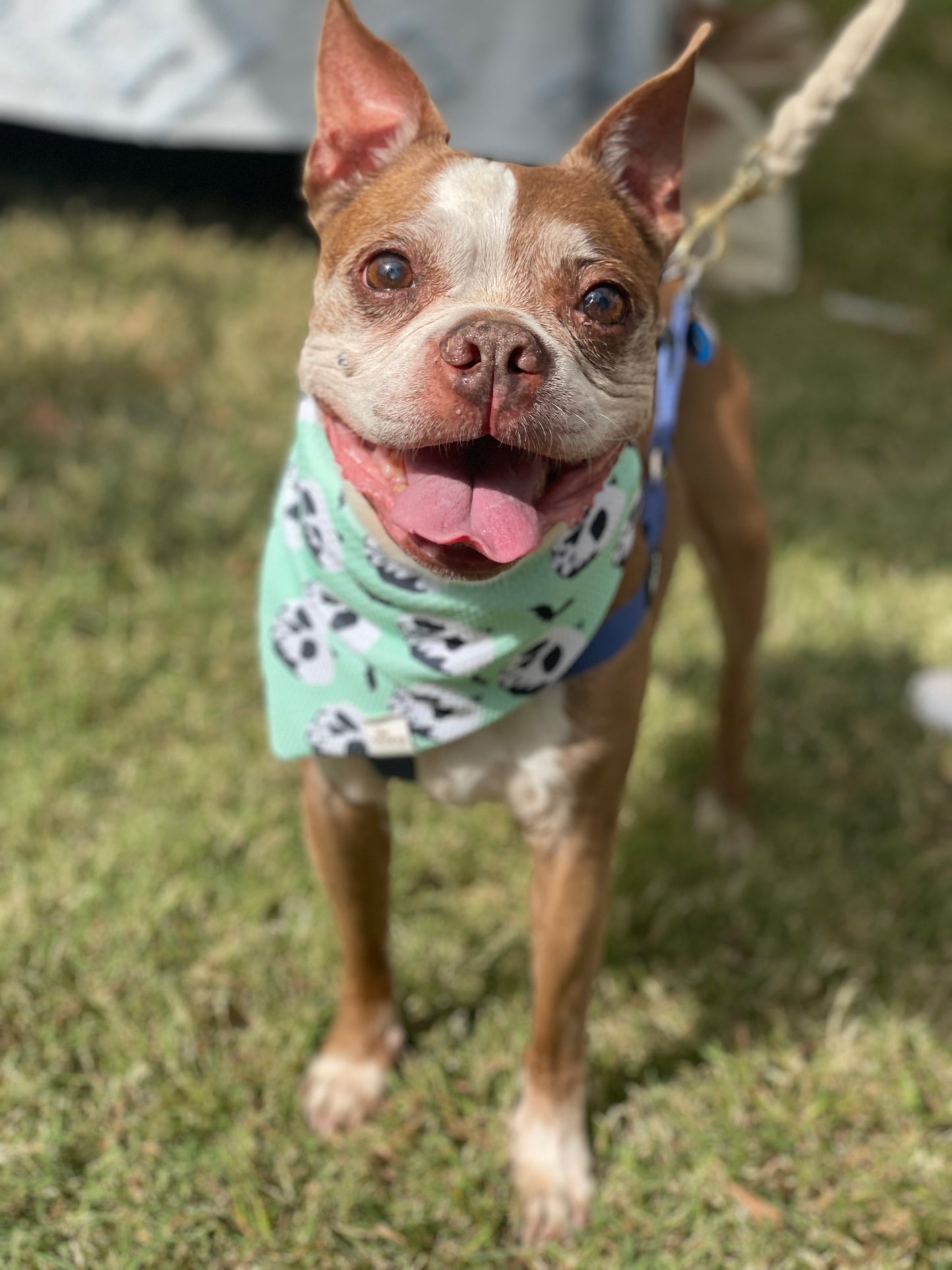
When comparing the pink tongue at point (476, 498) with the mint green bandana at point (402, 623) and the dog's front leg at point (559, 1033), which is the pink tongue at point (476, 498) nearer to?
the mint green bandana at point (402, 623)

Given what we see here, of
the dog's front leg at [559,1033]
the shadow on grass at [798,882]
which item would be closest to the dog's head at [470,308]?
the dog's front leg at [559,1033]

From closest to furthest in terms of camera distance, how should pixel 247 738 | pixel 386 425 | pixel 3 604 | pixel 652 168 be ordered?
pixel 386 425
pixel 652 168
pixel 247 738
pixel 3 604

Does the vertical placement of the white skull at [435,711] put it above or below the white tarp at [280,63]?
above

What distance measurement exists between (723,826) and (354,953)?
1.40 m

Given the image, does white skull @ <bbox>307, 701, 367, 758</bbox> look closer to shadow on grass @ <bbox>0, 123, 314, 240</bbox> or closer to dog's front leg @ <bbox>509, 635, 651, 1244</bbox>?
dog's front leg @ <bbox>509, 635, 651, 1244</bbox>

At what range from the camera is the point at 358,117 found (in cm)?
212

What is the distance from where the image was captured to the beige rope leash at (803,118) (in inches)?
108

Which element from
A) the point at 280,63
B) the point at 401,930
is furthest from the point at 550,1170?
the point at 280,63

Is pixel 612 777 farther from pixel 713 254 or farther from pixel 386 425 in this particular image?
pixel 713 254

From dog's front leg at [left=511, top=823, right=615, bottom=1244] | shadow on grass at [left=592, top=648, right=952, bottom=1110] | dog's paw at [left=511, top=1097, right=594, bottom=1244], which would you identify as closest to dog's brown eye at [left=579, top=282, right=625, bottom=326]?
dog's front leg at [left=511, top=823, right=615, bottom=1244]

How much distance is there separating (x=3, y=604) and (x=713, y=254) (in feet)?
7.88

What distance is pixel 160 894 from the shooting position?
2.99 metres

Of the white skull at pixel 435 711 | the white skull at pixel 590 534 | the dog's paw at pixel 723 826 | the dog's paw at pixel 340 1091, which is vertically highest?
the white skull at pixel 590 534

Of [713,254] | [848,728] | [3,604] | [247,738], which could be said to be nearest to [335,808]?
[247,738]
